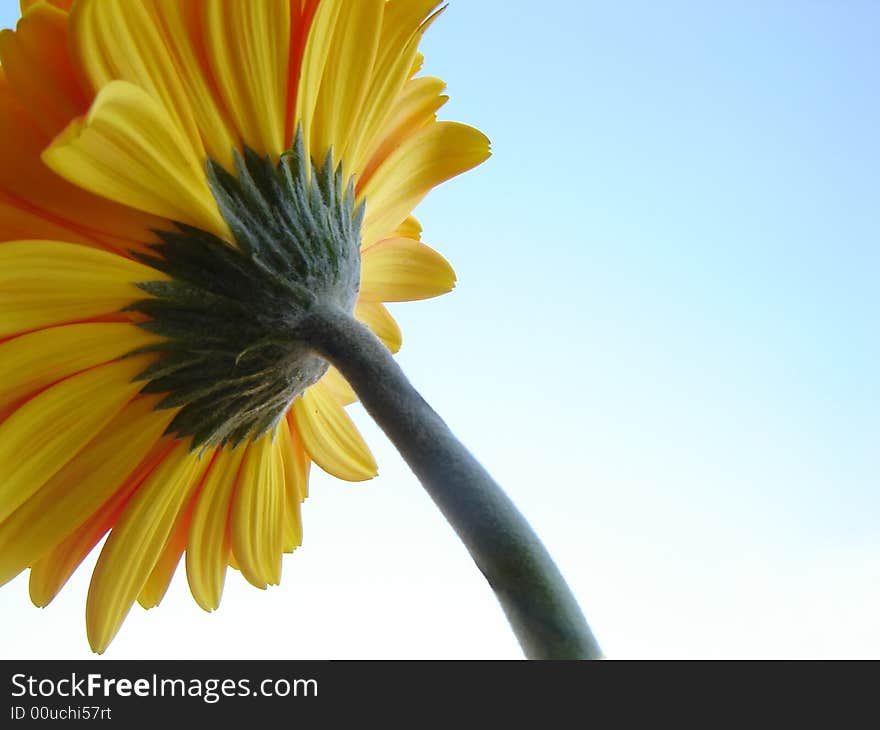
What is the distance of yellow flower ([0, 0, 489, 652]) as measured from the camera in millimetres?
1050

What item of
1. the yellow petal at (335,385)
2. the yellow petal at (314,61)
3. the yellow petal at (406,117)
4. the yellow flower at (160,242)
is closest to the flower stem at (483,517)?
the yellow flower at (160,242)

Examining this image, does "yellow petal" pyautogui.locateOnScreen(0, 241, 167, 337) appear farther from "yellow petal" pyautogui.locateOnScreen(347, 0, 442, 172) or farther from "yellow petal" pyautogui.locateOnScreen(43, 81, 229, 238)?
"yellow petal" pyautogui.locateOnScreen(347, 0, 442, 172)

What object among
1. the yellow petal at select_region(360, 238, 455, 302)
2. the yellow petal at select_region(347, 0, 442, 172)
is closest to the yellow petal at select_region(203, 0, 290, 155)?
the yellow petal at select_region(347, 0, 442, 172)

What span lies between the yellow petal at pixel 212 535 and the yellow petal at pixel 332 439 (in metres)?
0.17

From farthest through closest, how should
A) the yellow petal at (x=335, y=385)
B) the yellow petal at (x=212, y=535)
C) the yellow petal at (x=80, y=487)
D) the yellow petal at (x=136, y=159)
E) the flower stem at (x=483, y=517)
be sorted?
the yellow petal at (x=335, y=385), the yellow petal at (x=212, y=535), the yellow petal at (x=80, y=487), the yellow petal at (x=136, y=159), the flower stem at (x=483, y=517)

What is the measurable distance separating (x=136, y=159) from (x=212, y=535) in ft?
2.03

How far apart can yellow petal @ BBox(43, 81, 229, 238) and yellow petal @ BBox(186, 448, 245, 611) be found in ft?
1.29

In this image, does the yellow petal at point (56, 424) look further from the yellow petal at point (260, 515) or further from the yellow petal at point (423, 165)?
the yellow petal at point (423, 165)

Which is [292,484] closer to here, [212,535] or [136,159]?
[212,535]

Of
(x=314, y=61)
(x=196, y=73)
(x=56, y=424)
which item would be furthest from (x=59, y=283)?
(x=314, y=61)

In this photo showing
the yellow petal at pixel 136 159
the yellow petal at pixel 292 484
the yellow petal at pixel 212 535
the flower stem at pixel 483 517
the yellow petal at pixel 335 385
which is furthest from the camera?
the yellow petal at pixel 335 385

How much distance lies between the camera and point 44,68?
105 cm

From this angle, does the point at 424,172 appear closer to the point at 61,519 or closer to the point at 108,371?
the point at 108,371

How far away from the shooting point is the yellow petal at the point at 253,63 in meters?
1.11
